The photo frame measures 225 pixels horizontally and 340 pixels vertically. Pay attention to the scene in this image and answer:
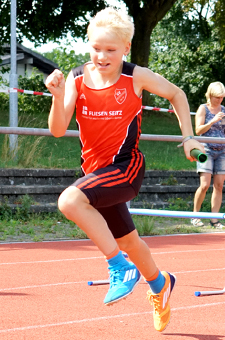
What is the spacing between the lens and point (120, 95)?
339cm

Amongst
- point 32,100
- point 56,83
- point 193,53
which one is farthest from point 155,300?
point 193,53

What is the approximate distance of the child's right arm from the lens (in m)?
3.04

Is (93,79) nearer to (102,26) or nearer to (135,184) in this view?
(102,26)

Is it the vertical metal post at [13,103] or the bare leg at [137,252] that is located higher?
the vertical metal post at [13,103]

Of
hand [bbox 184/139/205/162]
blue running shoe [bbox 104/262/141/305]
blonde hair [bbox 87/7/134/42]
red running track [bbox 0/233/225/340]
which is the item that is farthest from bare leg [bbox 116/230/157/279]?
blonde hair [bbox 87/7/134/42]

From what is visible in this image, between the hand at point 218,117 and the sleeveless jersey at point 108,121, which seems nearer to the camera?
the sleeveless jersey at point 108,121

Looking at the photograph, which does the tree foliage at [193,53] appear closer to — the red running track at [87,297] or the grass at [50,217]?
the grass at [50,217]

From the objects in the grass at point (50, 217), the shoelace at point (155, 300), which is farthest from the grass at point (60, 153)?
the shoelace at point (155, 300)

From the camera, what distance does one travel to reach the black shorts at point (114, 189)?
10.5 feet

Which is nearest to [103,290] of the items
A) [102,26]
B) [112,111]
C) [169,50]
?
[112,111]

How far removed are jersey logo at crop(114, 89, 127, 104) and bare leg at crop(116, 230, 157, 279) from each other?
84cm

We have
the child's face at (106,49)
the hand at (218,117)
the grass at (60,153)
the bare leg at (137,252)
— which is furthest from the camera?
the grass at (60,153)

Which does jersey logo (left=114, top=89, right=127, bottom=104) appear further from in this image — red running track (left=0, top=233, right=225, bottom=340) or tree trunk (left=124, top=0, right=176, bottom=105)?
tree trunk (left=124, top=0, right=176, bottom=105)

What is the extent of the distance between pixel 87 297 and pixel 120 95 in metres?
2.07
